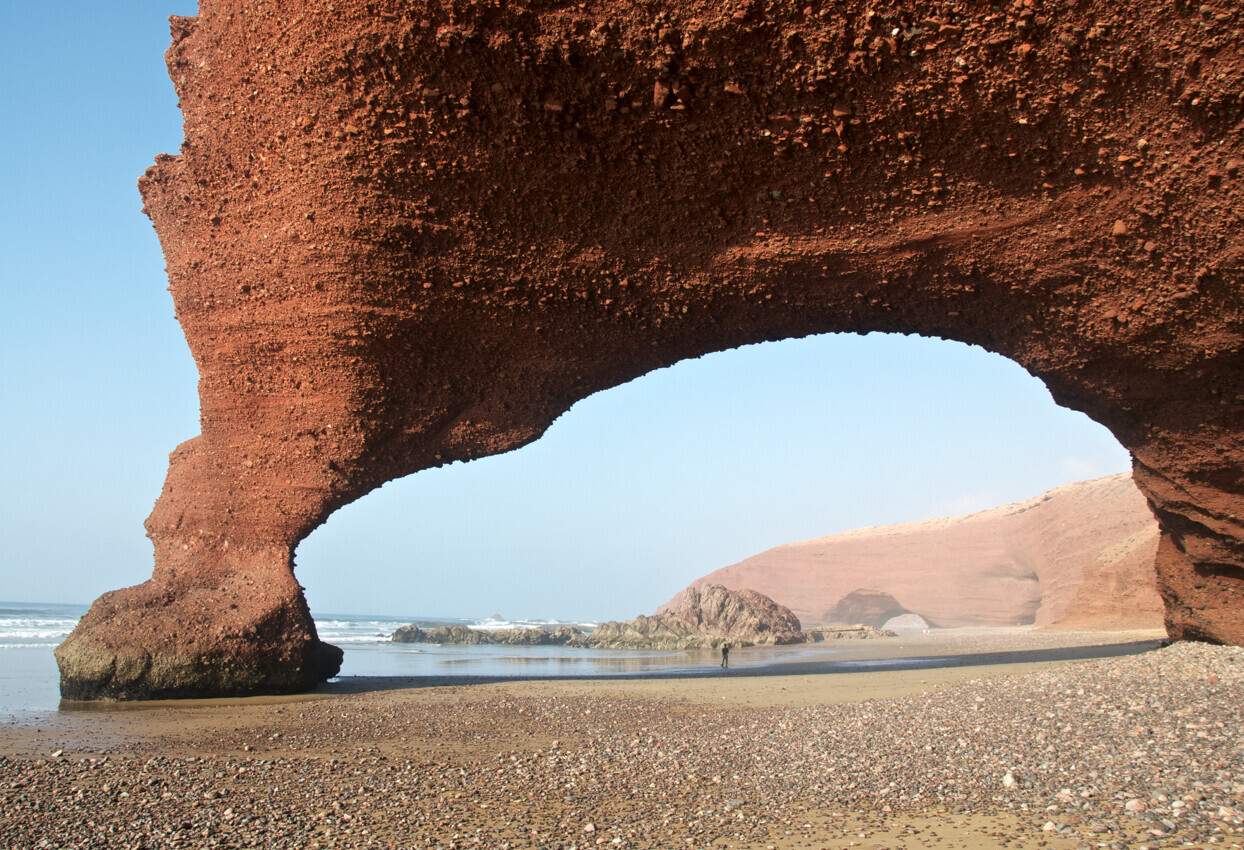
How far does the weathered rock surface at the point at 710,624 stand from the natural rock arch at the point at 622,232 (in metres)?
16.7

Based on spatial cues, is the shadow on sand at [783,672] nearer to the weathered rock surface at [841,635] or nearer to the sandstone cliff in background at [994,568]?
the sandstone cliff in background at [994,568]

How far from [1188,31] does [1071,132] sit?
1025mm

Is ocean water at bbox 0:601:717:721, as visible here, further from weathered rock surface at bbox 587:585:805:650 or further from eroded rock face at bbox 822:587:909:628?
eroded rock face at bbox 822:587:909:628

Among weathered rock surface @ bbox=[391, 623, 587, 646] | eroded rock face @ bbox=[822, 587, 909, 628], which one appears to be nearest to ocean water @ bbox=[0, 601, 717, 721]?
weathered rock surface @ bbox=[391, 623, 587, 646]

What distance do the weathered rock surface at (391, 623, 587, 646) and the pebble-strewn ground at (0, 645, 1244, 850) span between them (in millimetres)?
21875

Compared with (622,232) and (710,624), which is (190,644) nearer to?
(622,232)

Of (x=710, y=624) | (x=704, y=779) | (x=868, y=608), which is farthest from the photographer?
(x=868, y=608)

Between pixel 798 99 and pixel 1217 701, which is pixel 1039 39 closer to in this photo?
pixel 798 99

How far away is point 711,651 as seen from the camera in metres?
23.1

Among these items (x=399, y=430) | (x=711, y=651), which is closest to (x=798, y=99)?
(x=399, y=430)

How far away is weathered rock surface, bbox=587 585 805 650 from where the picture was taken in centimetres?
2723

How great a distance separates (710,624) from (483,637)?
7638mm

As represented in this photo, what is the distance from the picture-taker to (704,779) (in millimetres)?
5129

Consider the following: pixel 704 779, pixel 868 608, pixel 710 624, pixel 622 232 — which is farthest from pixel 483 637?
pixel 868 608
